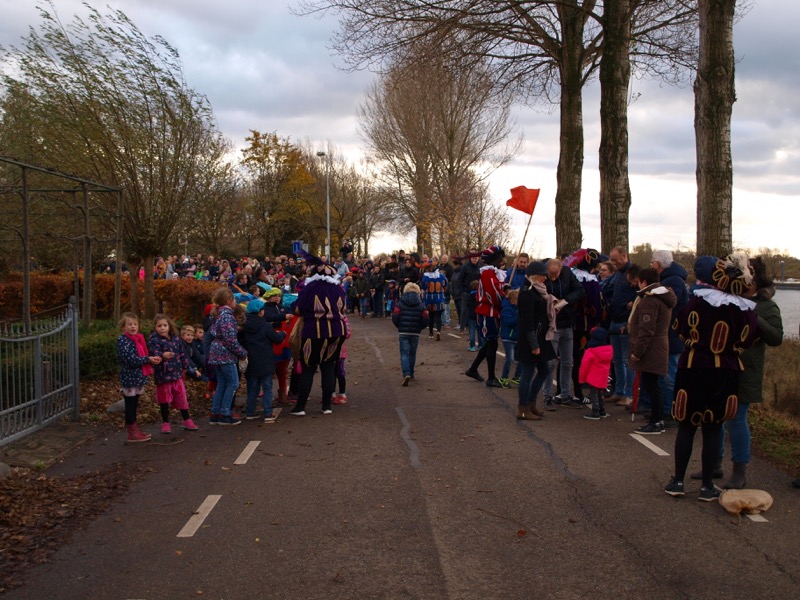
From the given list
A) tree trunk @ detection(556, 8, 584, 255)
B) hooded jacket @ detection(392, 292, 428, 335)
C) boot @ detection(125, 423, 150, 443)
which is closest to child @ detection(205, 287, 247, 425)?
boot @ detection(125, 423, 150, 443)

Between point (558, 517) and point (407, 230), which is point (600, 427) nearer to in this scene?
point (558, 517)

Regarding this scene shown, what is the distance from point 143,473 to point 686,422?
4.88 m

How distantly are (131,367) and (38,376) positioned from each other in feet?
3.29

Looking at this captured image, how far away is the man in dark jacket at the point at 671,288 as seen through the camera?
10039mm

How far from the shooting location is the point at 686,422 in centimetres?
690

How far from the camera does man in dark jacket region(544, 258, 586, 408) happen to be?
36.3ft

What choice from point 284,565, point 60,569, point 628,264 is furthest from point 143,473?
point 628,264

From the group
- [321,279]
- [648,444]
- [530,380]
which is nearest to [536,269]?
[530,380]

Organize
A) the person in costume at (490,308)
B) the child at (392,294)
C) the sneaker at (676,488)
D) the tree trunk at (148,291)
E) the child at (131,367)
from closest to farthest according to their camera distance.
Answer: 1. the sneaker at (676,488)
2. the child at (131,367)
3. the person in costume at (490,308)
4. the tree trunk at (148,291)
5. the child at (392,294)

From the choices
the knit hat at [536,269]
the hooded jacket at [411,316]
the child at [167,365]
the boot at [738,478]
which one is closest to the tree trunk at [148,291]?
the hooded jacket at [411,316]

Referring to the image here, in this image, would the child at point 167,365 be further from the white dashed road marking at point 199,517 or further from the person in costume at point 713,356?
the person in costume at point 713,356

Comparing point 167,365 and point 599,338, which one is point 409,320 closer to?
point 599,338

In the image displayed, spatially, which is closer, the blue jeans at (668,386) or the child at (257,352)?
the blue jeans at (668,386)

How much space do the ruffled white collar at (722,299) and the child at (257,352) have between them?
576 centimetres
